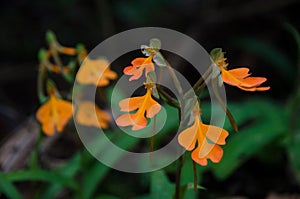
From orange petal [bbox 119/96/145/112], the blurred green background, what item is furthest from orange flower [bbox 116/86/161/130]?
the blurred green background

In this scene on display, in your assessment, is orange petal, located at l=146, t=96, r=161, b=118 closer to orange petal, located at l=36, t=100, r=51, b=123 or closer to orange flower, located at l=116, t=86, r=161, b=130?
orange flower, located at l=116, t=86, r=161, b=130

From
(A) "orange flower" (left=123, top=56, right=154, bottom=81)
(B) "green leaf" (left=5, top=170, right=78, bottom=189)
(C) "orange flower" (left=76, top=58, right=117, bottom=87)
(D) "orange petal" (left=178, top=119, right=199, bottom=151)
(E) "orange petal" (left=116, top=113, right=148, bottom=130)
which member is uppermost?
(C) "orange flower" (left=76, top=58, right=117, bottom=87)

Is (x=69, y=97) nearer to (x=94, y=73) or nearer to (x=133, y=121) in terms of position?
(x=94, y=73)

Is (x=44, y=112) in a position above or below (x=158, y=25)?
below

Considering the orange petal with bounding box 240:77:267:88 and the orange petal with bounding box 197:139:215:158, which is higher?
the orange petal with bounding box 240:77:267:88

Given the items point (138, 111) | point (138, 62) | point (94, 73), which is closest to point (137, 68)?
point (138, 62)

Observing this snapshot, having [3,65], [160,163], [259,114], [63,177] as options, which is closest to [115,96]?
[160,163]
